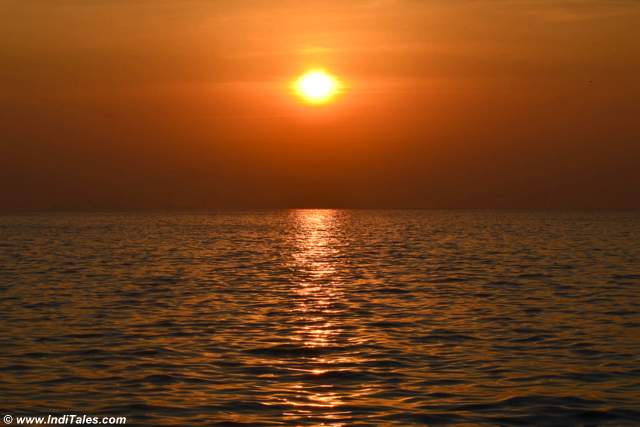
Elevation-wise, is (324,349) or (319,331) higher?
(319,331)

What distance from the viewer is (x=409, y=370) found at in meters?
20.4

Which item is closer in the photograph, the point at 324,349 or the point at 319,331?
the point at 324,349

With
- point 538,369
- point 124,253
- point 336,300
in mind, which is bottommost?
point 538,369

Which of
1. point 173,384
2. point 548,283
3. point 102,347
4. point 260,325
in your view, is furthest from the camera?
point 548,283

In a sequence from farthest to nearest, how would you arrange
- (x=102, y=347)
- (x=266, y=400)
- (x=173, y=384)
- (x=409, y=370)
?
(x=102, y=347), (x=409, y=370), (x=173, y=384), (x=266, y=400)

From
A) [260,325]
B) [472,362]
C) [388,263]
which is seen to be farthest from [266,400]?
[388,263]

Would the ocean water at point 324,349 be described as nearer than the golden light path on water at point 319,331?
No

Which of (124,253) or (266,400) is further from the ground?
(124,253)

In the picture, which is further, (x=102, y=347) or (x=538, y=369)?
(x=102, y=347)

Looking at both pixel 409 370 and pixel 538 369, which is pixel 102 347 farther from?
pixel 538 369

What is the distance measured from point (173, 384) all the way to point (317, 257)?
49.5 meters

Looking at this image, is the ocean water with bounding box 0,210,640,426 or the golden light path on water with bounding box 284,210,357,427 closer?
the golden light path on water with bounding box 284,210,357,427

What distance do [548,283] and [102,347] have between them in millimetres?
25972

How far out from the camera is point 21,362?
20953mm
